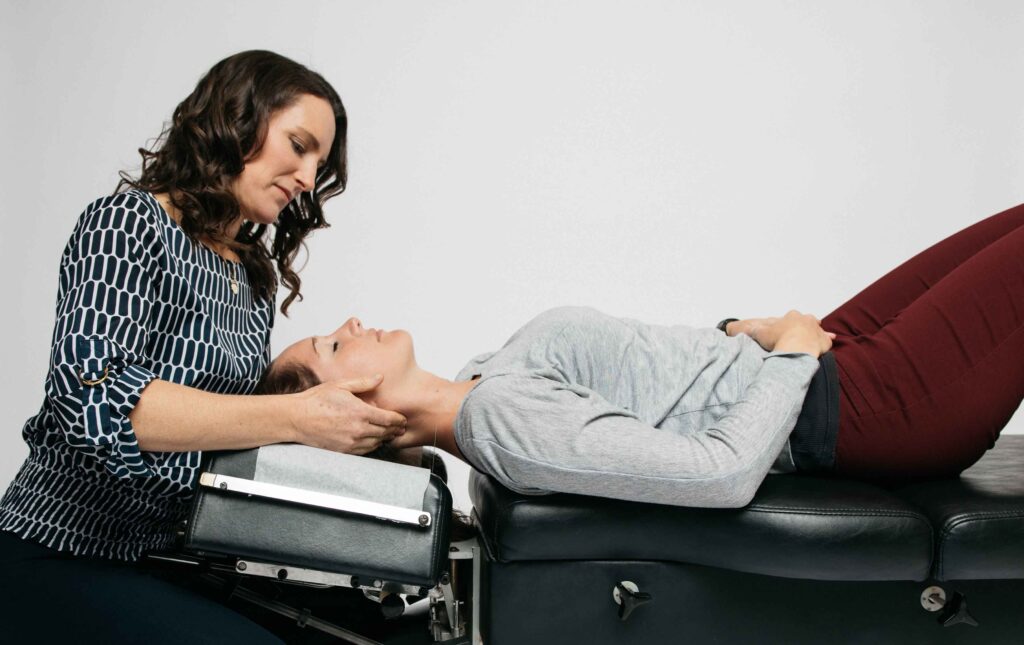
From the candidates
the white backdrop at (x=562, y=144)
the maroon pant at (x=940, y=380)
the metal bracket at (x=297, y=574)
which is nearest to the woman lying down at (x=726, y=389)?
the maroon pant at (x=940, y=380)

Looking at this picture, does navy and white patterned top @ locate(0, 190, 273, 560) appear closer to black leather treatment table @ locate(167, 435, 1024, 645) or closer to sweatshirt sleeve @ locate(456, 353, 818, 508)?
black leather treatment table @ locate(167, 435, 1024, 645)

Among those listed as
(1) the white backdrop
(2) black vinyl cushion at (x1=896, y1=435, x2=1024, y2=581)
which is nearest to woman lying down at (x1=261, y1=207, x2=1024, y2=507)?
(2) black vinyl cushion at (x1=896, y1=435, x2=1024, y2=581)

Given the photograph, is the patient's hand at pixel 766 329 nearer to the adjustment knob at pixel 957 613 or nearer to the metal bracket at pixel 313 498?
the adjustment knob at pixel 957 613

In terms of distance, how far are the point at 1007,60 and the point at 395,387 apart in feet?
11.4

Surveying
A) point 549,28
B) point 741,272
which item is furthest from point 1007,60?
point 549,28

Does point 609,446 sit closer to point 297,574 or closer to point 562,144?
point 297,574

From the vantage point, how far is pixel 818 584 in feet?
5.87

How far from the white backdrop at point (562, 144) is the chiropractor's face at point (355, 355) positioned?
1428mm

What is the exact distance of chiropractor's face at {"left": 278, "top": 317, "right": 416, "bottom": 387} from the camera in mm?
1979

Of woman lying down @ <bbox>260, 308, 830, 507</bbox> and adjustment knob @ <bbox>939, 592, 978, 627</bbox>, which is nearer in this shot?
woman lying down @ <bbox>260, 308, 830, 507</bbox>

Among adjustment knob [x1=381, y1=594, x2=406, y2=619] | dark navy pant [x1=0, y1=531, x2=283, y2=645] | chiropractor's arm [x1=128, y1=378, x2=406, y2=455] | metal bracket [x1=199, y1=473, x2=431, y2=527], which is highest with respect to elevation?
chiropractor's arm [x1=128, y1=378, x2=406, y2=455]

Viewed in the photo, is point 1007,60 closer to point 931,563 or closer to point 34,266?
point 931,563

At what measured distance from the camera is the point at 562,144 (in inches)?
142

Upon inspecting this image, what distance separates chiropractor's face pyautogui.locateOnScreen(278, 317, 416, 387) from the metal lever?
685mm
